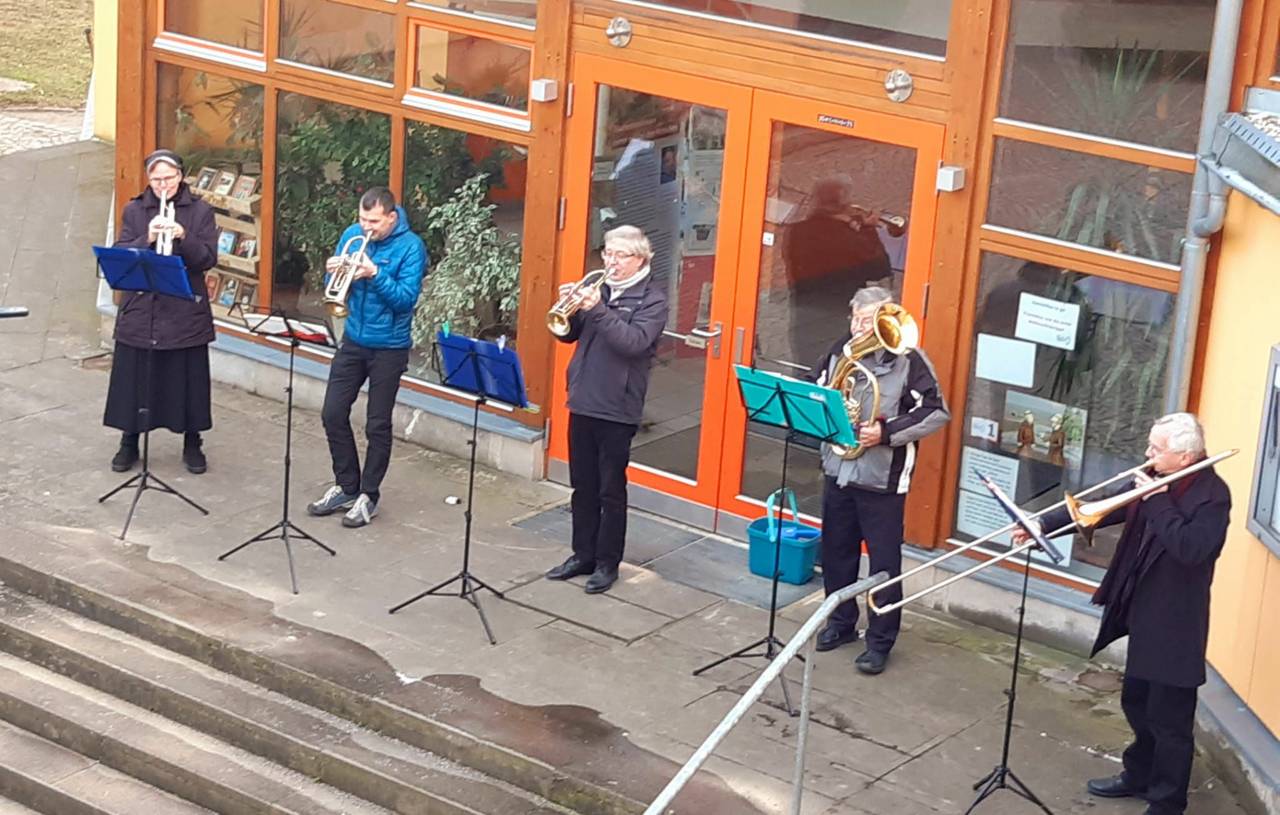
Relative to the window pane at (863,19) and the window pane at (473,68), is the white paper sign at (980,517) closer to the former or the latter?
the window pane at (863,19)

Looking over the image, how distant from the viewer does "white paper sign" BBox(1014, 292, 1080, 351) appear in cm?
916

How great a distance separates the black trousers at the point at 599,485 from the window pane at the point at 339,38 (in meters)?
3.10

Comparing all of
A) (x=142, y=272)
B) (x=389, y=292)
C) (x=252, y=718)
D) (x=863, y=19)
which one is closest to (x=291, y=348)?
(x=389, y=292)

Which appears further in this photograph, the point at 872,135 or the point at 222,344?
the point at 222,344

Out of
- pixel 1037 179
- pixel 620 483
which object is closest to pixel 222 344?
pixel 620 483

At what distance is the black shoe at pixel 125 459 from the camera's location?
10891 millimetres

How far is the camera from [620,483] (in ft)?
31.5

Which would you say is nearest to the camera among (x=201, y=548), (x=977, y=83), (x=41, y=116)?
(x=977, y=83)

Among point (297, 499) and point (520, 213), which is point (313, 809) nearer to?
point (297, 499)

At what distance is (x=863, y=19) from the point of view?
377 inches

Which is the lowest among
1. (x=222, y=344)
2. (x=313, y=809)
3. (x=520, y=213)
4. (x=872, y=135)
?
(x=313, y=809)

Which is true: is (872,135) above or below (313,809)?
above

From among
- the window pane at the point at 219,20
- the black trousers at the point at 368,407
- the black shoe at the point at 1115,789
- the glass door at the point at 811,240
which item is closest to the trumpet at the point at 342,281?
the black trousers at the point at 368,407

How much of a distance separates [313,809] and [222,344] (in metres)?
5.09
